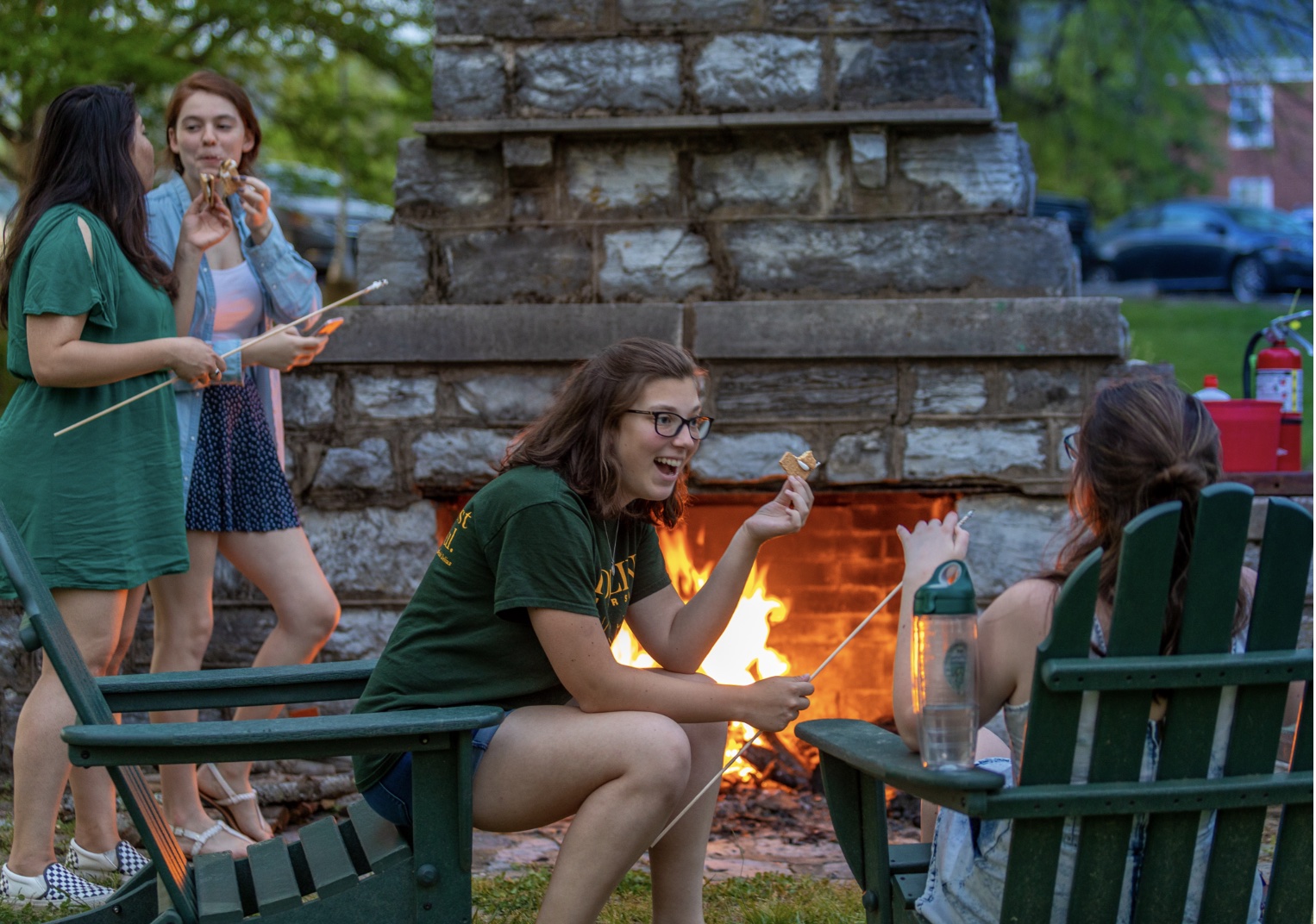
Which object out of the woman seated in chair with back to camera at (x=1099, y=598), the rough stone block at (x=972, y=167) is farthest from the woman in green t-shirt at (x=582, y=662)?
the rough stone block at (x=972, y=167)

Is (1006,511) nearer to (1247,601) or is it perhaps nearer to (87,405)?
(1247,601)

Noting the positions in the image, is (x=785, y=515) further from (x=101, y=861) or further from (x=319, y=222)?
(x=319, y=222)

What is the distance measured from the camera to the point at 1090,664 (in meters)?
1.81

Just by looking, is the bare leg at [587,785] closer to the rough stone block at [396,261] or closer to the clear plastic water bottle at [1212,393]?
the rough stone block at [396,261]

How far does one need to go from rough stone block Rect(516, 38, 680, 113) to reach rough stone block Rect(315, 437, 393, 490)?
4.07 feet

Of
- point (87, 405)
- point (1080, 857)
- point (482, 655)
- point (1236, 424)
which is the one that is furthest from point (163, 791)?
point (1236, 424)

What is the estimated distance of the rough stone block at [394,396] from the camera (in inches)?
173

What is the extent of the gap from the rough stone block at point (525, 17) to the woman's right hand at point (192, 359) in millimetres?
1721

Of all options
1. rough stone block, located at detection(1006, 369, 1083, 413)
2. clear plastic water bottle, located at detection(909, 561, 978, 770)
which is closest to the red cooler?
rough stone block, located at detection(1006, 369, 1083, 413)

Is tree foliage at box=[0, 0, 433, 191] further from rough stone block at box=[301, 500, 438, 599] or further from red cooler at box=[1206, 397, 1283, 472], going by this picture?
red cooler at box=[1206, 397, 1283, 472]

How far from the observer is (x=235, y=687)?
2.61 m

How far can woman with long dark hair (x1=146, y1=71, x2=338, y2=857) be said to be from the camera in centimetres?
350

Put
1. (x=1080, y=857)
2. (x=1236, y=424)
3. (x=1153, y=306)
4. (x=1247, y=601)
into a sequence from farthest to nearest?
(x=1153, y=306) → (x=1236, y=424) → (x=1247, y=601) → (x=1080, y=857)

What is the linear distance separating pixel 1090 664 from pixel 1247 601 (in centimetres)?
56
